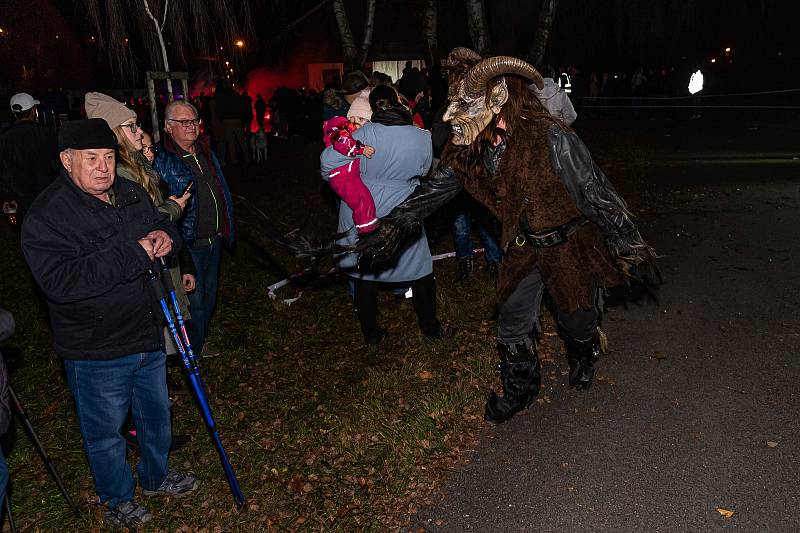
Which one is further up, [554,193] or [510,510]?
[554,193]

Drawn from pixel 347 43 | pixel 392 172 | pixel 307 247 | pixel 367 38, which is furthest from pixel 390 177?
pixel 367 38

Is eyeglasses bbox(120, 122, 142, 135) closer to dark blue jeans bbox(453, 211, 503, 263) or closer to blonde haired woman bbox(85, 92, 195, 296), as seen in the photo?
blonde haired woman bbox(85, 92, 195, 296)

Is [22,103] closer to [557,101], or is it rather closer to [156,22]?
[156,22]

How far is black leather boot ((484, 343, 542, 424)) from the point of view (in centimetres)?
491

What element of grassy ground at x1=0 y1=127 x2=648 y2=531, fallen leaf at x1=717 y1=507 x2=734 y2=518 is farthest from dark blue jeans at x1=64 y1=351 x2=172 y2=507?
fallen leaf at x1=717 y1=507 x2=734 y2=518

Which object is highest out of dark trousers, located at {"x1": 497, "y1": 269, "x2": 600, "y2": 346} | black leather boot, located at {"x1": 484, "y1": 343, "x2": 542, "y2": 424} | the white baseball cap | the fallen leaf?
the white baseball cap

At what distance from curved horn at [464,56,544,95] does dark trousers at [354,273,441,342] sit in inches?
88.7

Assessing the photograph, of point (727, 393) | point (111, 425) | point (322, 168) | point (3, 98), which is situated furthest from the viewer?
point (3, 98)

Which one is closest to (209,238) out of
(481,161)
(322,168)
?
(322,168)

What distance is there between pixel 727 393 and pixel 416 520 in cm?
258

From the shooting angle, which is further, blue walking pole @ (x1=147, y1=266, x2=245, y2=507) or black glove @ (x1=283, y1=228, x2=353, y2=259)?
black glove @ (x1=283, y1=228, x2=353, y2=259)

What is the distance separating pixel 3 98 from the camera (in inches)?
1516

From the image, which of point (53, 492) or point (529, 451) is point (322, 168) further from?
point (53, 492)

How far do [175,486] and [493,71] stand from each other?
3281 mm
